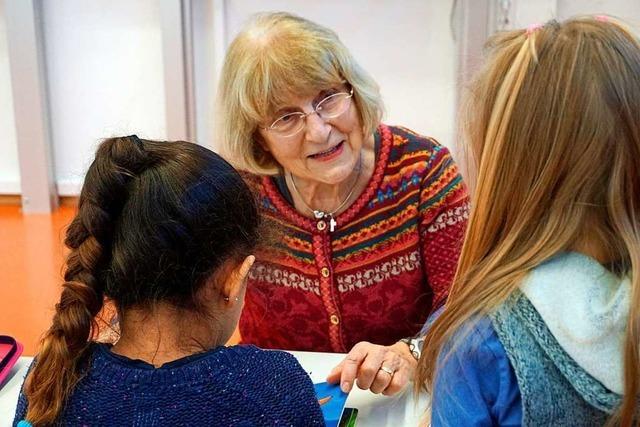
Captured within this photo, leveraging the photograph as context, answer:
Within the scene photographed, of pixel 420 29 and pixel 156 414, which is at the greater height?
pixel 420 29

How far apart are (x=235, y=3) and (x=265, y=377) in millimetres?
3055

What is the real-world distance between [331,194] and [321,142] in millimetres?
154

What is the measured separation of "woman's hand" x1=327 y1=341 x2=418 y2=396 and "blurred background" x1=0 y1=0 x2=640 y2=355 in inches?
91.1

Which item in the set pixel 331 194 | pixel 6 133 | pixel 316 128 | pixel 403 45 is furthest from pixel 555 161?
pixel 6 133

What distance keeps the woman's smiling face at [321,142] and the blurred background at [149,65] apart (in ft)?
6.46

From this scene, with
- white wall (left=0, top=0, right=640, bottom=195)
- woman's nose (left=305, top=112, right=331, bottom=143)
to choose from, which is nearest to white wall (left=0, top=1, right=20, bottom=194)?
white wall (left=0, top=0, right=640, bottom=195)

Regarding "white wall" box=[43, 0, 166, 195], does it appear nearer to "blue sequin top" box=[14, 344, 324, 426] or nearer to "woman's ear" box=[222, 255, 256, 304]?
"woman's ear" box=[222, 255, 256, 304]

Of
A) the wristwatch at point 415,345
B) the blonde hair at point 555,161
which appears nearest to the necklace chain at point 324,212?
the wristwatch at point 415,345

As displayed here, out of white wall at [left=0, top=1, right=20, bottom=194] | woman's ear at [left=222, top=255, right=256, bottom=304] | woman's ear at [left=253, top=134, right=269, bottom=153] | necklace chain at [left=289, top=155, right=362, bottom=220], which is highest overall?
woman's ear at [left=253, top=134, right=269, bottom=153]

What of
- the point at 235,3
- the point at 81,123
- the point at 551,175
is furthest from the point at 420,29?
the point at 551,175

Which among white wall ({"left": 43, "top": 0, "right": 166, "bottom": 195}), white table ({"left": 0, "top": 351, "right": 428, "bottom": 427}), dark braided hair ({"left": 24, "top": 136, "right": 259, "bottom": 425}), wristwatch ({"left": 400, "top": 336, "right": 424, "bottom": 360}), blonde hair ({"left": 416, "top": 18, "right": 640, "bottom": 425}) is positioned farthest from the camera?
white wall ({"left": 43, "top": 0, "right": 166, "bottom": 195})

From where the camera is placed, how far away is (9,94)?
380cm

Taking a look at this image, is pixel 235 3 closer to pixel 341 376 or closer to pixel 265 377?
pixel 341 376

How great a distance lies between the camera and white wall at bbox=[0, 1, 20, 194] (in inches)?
147
